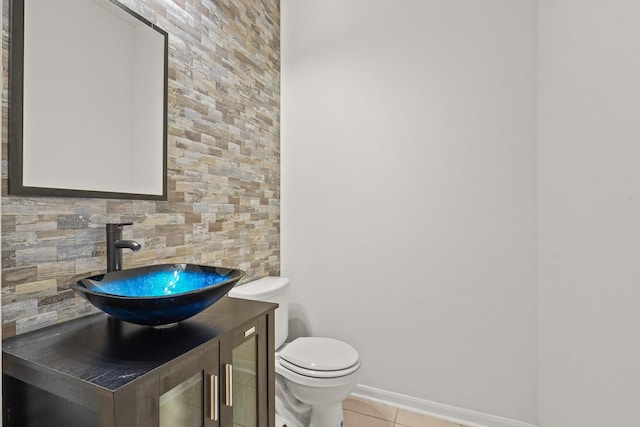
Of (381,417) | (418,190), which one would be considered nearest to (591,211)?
(418,190)

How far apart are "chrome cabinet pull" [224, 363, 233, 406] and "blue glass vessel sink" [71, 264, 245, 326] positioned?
212 mm

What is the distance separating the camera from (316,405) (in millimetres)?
1541

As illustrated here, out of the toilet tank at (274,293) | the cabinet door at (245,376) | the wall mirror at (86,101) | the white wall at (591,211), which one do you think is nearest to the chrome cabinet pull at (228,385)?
the cabinet door at (245,376)

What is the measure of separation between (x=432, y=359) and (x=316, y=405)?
74 cm

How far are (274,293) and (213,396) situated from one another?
35.0 inches

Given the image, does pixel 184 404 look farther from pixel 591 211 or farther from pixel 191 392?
pixel 591 211

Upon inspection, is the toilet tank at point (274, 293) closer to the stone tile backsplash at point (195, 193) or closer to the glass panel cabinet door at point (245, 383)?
the stone tile backsplash at point (195, 193)

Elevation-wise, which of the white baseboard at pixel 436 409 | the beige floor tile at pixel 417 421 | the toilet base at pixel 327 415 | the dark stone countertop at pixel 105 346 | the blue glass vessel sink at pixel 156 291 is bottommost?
the beige floor tile at pixel 417 421

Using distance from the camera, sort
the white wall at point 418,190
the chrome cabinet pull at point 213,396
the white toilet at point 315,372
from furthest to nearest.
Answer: the white wall at point 418,190, the white toilet at point 315,372, the chrome cabinet pull at point 213,396

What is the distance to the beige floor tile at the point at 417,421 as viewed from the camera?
1.71 meters

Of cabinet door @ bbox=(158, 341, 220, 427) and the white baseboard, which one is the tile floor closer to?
the white baseboard

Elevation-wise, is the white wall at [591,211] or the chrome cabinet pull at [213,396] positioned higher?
the white wall at [591,211]

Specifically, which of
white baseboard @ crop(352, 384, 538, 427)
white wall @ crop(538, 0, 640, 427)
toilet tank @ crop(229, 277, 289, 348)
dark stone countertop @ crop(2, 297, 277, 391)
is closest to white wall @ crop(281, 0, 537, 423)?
white baseboard @ crop(352, 384, 538, 427)

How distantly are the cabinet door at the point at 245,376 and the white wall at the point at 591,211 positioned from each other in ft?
3.46
